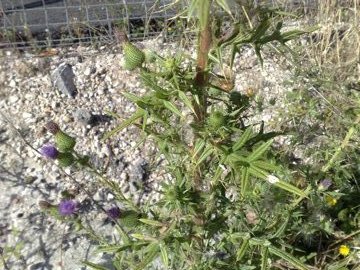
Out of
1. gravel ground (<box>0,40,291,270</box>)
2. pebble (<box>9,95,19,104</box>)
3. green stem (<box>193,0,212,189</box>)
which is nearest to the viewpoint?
green stem (<box>193,0,212,189</box>)

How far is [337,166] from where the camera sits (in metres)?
2.13

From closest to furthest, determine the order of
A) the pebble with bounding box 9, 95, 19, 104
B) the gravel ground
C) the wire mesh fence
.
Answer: the gravel ground
the pebble with bounding box 9, 95, 19, 104
the wire mesh fence

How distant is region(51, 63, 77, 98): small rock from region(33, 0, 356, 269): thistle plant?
0.93 meters

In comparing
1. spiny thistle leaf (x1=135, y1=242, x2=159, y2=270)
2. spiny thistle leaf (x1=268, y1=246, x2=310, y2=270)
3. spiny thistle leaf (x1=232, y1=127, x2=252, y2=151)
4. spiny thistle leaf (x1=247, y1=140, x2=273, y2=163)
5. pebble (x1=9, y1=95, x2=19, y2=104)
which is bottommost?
spiny thistle leaf (x1=268, y1=246, x2=310, y2=270)

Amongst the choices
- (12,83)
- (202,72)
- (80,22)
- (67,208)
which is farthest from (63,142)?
(80,22)

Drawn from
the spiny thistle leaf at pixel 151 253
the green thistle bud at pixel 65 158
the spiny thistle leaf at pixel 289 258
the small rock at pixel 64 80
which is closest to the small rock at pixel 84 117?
the small rock at pixel 64 80

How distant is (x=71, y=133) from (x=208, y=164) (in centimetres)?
135

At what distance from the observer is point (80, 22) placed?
3.39m

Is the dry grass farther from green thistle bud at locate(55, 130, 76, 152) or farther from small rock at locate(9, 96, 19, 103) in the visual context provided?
green thistle bud at locate(55, 130, 76, 152)

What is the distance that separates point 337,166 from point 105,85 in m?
1.43

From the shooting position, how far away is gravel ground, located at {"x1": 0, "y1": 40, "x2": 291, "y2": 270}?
247 centimetres

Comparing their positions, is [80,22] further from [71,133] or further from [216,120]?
[216,120]

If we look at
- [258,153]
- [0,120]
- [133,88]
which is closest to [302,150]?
[133,88]

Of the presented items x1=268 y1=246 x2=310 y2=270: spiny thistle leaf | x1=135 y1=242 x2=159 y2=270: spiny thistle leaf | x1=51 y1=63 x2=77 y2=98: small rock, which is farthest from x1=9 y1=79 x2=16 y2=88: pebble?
x1=268 y1=246 x2=310 y2=270: spiny thistle leaf
